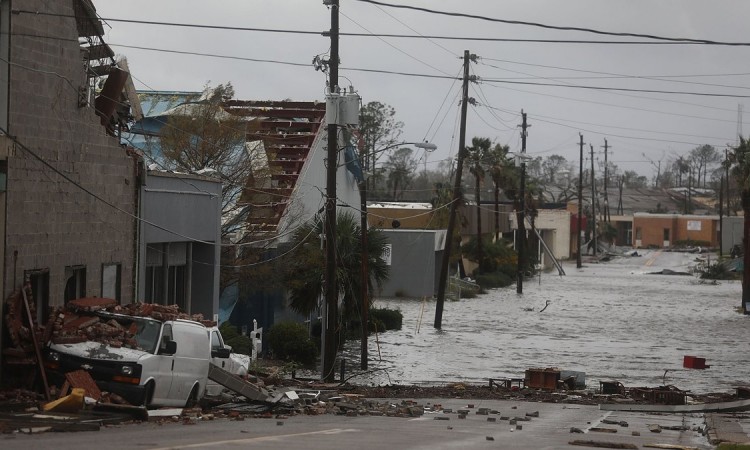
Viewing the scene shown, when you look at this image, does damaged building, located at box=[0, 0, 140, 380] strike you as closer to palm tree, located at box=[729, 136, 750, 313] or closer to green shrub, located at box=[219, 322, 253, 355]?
green shrub, located at box=[219, 322, 253, 355]

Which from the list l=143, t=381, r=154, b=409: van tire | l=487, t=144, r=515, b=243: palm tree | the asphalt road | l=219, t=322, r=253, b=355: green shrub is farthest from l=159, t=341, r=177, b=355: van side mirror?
l=487, t=144, r=515, b=243: palm tree

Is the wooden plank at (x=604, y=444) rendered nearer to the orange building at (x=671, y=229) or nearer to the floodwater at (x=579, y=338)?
the floodwater at (x=579, y=338)

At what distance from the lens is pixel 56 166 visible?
72.0 ft

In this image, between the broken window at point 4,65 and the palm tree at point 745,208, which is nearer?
the broken window at point 4,65

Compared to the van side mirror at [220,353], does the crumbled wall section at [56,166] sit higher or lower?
higher

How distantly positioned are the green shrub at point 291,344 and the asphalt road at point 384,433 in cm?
1521

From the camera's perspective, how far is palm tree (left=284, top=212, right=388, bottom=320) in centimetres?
4050

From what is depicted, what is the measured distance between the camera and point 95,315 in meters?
20.2

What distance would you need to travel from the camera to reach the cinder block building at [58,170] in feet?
65.8

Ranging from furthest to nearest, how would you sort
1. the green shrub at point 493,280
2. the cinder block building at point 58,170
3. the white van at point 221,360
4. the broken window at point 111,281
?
1. the green shrub at point 493,280
2. the broken window at point 111,281
3. the white van at point 221,360
4. the cinder block building at point 58,170

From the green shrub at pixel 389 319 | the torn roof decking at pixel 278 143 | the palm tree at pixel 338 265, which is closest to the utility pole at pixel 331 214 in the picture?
the palm tree at pixel 338 265

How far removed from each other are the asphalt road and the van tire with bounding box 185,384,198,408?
1.92 metres

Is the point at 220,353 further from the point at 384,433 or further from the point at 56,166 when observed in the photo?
the point at 384,433

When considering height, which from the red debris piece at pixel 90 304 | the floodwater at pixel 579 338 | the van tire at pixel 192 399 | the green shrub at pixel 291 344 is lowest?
the floodwater at pixel 579 338
